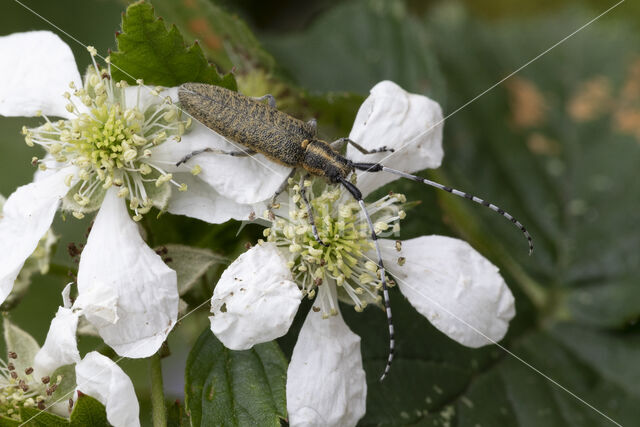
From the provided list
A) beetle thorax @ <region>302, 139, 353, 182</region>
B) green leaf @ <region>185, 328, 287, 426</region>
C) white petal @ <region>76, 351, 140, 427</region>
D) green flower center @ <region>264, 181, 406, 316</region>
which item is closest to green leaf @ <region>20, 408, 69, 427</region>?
white petal @ <region>76, 351, 140, 427</region>

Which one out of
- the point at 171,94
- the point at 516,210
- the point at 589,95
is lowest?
the point at 516,210

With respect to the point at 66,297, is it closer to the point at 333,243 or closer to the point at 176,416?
the point at 176,416

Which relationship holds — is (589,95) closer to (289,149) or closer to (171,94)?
(289,149)

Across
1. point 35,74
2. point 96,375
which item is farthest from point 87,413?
point 35,74

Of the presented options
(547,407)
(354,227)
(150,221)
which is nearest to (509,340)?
(547,407)

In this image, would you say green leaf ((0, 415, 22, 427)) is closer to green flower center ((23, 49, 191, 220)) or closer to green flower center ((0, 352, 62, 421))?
green flower center ((0, 352, 62, 421))

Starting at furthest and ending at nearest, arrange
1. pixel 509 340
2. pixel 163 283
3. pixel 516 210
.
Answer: pixel 516 210 → pixel 509 340 → pixel 163 283
